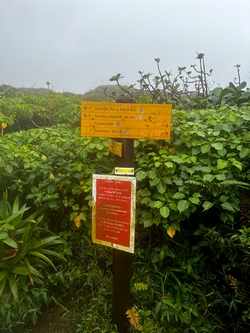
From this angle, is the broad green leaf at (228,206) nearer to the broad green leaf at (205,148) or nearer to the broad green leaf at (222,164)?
the broad green leaf at (222,164)

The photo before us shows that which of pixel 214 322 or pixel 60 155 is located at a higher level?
pixel 60 155

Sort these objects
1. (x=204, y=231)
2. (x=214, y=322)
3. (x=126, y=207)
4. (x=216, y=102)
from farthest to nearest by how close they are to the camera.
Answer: (x=216, y=102) < (x=204, y=231) < (x=214, y=322) < (x=126, y=207)

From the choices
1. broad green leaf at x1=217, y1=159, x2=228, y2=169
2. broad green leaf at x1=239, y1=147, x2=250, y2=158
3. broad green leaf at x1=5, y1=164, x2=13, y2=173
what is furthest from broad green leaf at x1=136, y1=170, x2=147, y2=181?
broad green leaf at x1=5, y1=164, x2=13, y2=173

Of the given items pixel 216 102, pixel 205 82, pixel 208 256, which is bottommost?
pixel 208 256

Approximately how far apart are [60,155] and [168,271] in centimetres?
148

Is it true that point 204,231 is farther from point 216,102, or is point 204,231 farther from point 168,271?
point 216,102

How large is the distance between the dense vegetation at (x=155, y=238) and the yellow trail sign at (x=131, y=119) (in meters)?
0.46

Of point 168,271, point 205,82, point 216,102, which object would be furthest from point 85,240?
point 205,82

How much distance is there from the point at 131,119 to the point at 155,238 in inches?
50.1

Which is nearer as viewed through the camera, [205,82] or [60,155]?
[60,155]

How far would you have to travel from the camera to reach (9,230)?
8.07 feet

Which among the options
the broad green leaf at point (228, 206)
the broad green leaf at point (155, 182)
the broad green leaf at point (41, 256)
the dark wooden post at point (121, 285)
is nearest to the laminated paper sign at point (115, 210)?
the dark wooden post at point (121, 285)

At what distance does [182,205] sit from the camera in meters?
2.23

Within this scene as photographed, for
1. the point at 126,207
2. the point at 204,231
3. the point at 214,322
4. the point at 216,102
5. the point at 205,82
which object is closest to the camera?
the point at 126,207
